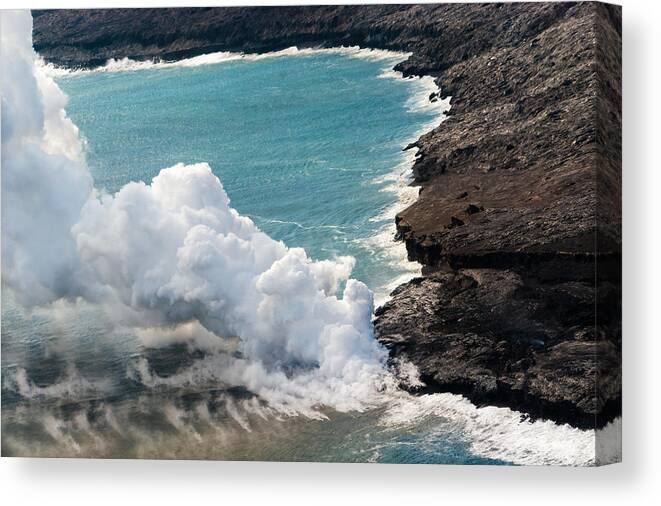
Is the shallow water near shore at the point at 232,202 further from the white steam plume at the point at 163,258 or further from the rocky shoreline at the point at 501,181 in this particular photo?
the rocky shoreline at the point at 501,181

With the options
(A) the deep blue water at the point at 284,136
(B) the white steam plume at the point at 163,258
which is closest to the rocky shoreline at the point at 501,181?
(A) the deep blue water at the point at 284,136

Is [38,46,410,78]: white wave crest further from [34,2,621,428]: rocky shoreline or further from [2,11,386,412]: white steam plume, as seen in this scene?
[2,11,386,412]: white steam plume

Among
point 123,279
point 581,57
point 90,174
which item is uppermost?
point 581,57

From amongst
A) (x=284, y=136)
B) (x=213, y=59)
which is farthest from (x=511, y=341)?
(x=213, y=59)

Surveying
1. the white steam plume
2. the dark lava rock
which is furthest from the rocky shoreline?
the white steam plume

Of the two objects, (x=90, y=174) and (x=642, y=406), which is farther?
(x=90, y=174)

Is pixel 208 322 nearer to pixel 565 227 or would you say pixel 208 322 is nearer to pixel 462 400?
pixel 462 400

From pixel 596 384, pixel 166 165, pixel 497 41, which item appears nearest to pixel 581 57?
pixel 497 41
